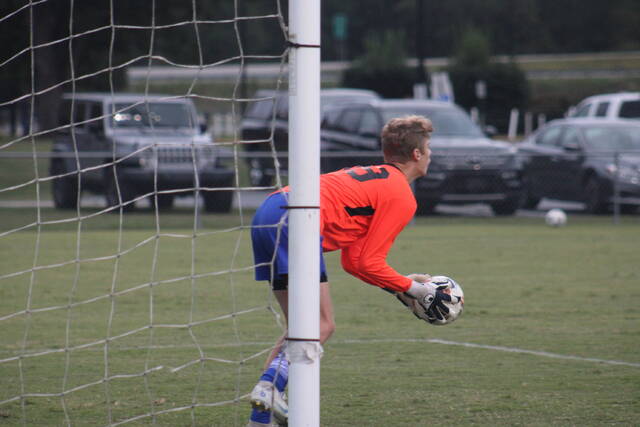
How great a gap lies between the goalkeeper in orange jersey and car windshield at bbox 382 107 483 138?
43.2ft

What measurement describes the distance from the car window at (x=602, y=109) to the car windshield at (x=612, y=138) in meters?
5.12

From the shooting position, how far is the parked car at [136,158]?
16938 mm

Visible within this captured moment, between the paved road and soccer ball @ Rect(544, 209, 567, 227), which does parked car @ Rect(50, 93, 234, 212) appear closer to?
the paved road

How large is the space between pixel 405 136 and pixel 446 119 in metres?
13.8

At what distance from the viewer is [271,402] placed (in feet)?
15.3

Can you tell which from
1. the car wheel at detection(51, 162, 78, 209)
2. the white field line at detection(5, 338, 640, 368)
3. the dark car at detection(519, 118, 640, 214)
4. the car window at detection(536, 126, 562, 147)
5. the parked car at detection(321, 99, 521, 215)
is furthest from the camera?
the car window at detection(536, 126, 562, 147)

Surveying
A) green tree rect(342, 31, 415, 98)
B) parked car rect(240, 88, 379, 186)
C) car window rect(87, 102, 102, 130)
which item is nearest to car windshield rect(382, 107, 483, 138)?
Answer: parked car rect(240, 88, 379, 186)

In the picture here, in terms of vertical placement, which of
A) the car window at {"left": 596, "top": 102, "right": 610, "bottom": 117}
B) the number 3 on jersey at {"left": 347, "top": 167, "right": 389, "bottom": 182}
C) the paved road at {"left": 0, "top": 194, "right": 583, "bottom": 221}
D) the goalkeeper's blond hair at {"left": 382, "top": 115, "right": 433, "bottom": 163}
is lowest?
the paved road at {"left": 0, "top": 194, "right": 583, "bottom": 221}

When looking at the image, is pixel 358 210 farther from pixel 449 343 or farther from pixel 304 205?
pixel 449 343

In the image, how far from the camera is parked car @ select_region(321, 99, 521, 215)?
17172 mm

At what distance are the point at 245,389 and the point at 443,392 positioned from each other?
3.80 feet

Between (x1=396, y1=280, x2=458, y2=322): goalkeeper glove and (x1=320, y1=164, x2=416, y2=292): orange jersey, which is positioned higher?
(x1=320, y1=164, x2=416, y2=292): orange jersey

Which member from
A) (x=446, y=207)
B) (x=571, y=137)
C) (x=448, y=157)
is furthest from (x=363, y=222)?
(x=446, y=207)

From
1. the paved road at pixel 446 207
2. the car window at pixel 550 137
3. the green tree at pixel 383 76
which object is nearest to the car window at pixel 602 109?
the paved road at pixel 446 207
